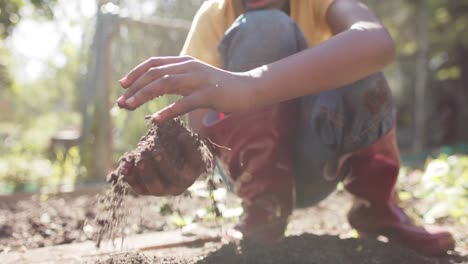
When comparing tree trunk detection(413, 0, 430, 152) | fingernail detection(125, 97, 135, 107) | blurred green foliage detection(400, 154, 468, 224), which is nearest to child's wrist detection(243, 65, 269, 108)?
fingernail detection(125, 97, 135, 107)

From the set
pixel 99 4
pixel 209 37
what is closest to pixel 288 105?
pixel 209 37

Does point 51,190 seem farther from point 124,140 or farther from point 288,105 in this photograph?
point 288,105

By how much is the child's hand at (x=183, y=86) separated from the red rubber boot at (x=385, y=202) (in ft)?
2.51

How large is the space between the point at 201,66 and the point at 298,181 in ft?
2.72

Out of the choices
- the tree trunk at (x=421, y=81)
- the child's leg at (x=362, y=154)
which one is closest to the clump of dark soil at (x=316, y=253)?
the child's leg at (x=362, y=154)

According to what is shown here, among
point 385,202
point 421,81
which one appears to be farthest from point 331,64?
point 421,81

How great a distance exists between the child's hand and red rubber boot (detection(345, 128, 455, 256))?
76 cm

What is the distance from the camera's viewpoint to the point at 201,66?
102 centimetres

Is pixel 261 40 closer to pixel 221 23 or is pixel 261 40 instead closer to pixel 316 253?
pixel 221 23

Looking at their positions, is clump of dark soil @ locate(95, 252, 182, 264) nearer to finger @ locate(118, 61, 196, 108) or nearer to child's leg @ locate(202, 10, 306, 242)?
child's leg @ locate(202, 10, 306, 242)

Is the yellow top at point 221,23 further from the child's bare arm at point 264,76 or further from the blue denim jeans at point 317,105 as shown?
the child's bare arm at point 264,76

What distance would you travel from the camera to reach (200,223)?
2.20m

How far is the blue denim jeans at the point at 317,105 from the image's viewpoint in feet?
4.86

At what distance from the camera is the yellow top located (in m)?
1.66
